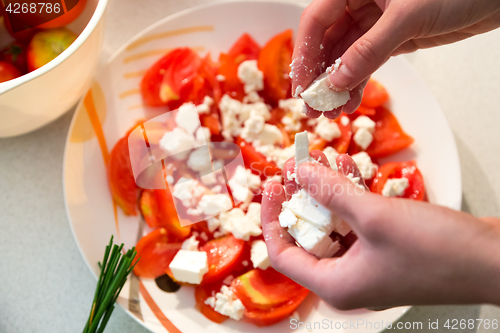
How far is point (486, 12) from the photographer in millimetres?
797

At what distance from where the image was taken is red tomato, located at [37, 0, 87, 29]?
96cm

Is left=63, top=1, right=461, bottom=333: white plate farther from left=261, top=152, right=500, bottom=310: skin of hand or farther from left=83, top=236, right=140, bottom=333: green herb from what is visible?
left=261, top=152, right=500, bottom=310: skin of hand

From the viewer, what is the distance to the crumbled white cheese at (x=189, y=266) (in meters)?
0.95

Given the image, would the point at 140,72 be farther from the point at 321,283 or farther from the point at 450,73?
the point at 450,73

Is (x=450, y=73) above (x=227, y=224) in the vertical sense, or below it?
above

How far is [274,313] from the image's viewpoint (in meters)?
0.96

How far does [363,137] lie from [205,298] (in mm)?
695

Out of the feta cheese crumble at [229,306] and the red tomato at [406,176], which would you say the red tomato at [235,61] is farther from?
the feta cheese crumble at [229,306]

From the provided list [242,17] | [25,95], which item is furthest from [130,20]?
[25,95]

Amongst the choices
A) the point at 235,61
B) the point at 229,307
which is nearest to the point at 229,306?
the point at 229,307

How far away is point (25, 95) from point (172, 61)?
1.61 feet

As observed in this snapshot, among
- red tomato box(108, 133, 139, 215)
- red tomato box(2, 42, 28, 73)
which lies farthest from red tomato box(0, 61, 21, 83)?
red tomato box(108, 133, 139, 215)

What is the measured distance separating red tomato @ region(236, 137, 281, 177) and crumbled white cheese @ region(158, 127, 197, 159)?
6.6 inches

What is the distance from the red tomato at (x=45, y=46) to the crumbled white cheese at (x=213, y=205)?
22.8 inches
